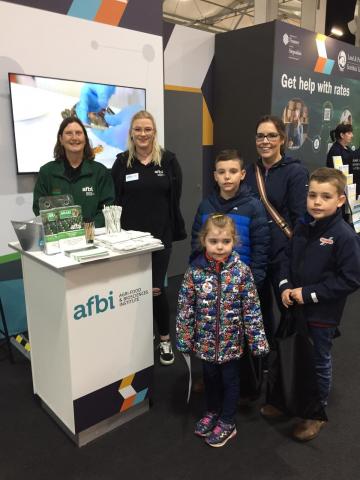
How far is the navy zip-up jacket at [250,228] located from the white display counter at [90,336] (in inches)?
15.8

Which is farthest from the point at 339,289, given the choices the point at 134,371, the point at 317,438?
the point at 134,371

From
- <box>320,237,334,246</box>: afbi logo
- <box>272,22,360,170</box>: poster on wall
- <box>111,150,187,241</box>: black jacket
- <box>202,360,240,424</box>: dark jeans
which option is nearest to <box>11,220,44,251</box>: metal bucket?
<box>111,150,187,241</box>: black jacket

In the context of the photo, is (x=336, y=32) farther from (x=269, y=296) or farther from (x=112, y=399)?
(x=112, y=399)

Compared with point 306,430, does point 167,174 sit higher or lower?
higher

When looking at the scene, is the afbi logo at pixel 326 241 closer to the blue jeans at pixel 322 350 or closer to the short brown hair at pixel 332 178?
the short brown hair at pixel 332 178

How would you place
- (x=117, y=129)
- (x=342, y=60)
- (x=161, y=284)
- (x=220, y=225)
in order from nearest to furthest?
(x=220, y=225) < (x=161, y=284) < (x=117, y=129) < (x=342, y=60)

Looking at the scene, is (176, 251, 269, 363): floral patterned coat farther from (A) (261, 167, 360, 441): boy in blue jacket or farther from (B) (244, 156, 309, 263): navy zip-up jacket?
(B) (244, 156, 309, 263): navy zip-up jacket

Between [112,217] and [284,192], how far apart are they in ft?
2.97

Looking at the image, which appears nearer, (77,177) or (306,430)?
(306,430)

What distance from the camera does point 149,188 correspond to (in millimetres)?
2416

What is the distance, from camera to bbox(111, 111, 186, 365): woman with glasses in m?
2.39

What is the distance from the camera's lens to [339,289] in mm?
1798

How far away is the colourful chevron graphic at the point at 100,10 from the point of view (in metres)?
3.01

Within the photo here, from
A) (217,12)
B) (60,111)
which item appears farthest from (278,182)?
(217,12)
